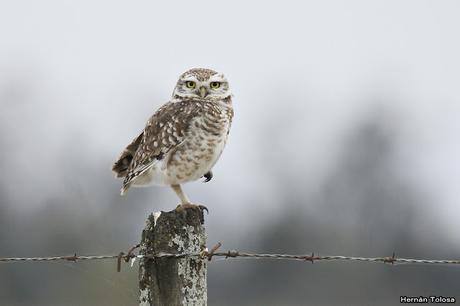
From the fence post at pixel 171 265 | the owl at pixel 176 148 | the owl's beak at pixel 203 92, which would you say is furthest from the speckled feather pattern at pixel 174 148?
the fence post at pixel 171 265

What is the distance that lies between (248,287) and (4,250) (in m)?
6.31

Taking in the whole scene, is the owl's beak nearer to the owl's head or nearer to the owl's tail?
the owl's head

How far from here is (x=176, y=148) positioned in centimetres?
1002

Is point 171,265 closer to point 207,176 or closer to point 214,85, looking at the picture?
point 207,176

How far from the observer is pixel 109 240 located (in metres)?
28.0

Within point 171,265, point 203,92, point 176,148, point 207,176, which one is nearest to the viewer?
point 171,265

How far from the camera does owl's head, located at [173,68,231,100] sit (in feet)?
34.4

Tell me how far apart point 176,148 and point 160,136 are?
0.17 m

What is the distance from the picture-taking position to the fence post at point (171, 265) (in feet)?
23.6

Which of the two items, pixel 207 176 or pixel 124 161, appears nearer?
pixel 124 161

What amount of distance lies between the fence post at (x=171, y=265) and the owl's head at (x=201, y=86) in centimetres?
325

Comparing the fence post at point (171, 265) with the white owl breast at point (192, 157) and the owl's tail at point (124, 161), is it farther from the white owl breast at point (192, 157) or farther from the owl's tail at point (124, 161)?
the owl's tail at point (124, 161)

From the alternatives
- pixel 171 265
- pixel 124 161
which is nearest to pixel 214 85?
pixel 124 161

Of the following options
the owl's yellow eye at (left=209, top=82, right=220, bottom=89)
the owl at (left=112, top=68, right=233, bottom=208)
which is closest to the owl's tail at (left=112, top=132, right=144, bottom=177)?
the owl at (left=112, top=68, right=233, bottom=208)
